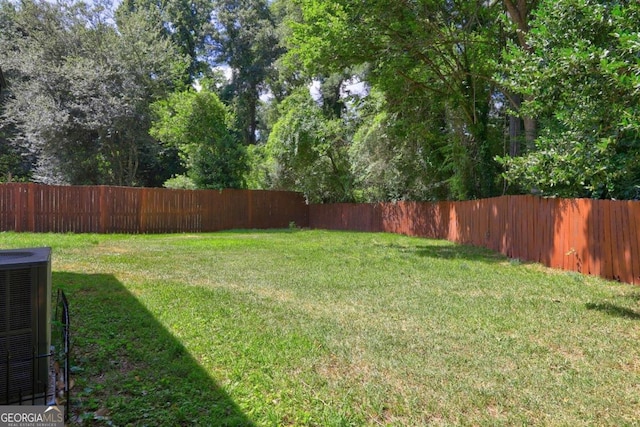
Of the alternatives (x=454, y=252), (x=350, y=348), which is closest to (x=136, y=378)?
(x=350, y=348)

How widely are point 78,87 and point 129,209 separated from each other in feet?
24.2

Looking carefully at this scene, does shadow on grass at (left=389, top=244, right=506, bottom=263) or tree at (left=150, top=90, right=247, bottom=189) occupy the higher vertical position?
tree at (left=150, top=90, right=247, bottom=189)

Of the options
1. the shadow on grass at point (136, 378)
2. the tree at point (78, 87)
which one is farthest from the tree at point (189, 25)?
the shadow on grass at point (136, 378)

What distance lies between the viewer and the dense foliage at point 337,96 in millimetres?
4953

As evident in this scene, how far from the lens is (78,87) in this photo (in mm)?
18078

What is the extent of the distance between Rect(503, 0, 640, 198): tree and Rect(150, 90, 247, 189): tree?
14495 mm

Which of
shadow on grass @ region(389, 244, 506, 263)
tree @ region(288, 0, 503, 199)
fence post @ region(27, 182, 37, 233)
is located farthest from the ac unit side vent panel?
fence post @ region(27, 182, 37, 233)

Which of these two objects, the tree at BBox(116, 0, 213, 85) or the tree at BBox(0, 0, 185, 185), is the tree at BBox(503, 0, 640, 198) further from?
the tree at BBox(116, 0, 213, 85)

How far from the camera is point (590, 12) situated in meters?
4.58

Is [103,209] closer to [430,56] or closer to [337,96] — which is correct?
[430,56]

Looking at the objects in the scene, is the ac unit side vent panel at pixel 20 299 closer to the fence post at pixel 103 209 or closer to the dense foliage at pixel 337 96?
the dense foliage at pixel 337 96

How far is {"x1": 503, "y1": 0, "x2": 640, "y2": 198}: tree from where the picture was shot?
4.28m

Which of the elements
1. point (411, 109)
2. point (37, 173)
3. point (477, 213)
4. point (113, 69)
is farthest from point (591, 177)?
point (37, 173)

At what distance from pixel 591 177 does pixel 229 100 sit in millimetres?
27028
